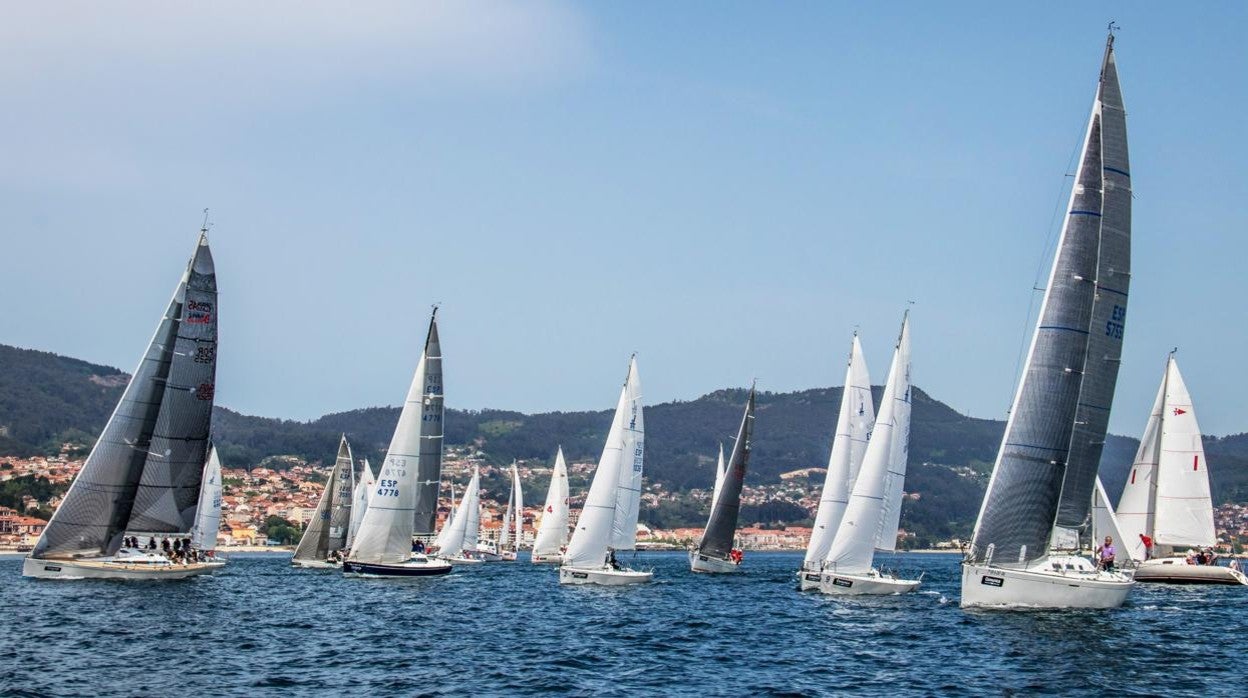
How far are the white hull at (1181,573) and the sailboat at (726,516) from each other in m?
20.4

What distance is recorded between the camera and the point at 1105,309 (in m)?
41.5

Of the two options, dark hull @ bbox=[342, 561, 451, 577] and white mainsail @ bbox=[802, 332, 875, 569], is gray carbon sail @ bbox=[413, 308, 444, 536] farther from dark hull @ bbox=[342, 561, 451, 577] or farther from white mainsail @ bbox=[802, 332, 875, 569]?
white mainsail @ bbox=[802, 332, 875, 569]

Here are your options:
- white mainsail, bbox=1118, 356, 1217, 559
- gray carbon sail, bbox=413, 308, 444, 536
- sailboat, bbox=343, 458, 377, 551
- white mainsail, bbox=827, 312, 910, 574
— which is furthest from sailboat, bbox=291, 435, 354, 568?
white mainsail, bbox=1118, 356, 1217, 559

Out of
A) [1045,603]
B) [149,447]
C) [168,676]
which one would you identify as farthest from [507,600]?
[168,676]

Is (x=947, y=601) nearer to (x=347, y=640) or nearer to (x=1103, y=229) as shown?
(x=1103, y=229)

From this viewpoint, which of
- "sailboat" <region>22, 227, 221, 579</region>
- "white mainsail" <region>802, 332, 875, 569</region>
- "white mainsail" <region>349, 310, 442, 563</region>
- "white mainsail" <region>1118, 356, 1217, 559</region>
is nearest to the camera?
"sailboat" <region>22, 227, 221, 579</region>

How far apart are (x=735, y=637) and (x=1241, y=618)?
17.6m

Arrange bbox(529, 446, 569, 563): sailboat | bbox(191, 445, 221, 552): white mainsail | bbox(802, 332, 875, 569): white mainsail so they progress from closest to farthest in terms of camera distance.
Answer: bbox(802, 332, 875, 569): white mainsail → bbox(191, 445, 221, 552): white mainsail → bbox(529, 446, 569, 563): sailboat

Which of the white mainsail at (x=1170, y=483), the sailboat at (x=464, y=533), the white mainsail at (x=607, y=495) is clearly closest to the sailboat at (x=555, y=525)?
the sailboat at (x=464, y=533)

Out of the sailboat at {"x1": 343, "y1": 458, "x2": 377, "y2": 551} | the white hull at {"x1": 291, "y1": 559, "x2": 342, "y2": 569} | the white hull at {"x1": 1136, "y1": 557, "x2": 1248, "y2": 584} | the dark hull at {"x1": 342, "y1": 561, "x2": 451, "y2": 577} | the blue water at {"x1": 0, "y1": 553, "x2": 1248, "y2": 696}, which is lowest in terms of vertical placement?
the blue water at {"x1": 0, "y1": 553, "x2": 1248, "y2": 696}

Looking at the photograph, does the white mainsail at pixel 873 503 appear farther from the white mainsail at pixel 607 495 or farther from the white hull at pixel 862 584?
the white mainsail at pixel 607 495

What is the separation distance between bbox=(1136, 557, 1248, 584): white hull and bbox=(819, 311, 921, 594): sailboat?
15.4 meters

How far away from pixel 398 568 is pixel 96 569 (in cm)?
1377

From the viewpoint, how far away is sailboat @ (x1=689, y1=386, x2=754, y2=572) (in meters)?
73.2
